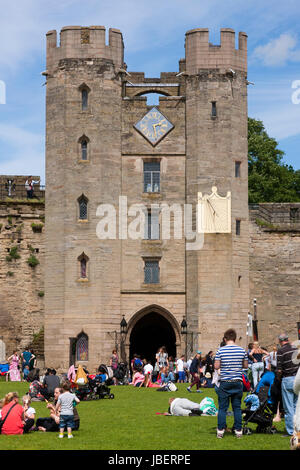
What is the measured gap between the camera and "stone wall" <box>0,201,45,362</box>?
145 ft

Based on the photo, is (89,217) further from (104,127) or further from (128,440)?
(128,440)

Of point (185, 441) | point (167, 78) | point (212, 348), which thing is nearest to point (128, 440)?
point (185, 441)

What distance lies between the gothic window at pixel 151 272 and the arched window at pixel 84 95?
24.5ft

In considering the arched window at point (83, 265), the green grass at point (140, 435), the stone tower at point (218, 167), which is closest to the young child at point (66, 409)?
the green grass at point (140, 435)

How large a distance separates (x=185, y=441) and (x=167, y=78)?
31698 millimetres

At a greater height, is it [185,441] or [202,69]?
[202,69]

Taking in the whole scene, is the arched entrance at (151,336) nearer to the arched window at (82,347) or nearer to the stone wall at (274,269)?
the arched window at (82,347)

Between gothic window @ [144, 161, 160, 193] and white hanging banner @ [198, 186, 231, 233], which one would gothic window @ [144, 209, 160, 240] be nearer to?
gothic window @ [144, 161, 160, 193]

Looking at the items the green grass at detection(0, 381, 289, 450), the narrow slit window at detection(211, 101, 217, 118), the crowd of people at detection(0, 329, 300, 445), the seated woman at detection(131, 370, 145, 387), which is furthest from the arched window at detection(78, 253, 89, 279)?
the crowd of people at detection(0, 329, 300, 445)

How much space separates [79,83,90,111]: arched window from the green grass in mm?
19732

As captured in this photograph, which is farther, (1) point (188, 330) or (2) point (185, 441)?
(1) point (188, 330)

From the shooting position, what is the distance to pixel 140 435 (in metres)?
17.4

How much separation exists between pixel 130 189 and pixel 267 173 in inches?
745

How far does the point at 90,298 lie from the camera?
40.2m
